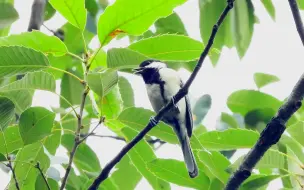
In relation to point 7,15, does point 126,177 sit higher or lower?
lower

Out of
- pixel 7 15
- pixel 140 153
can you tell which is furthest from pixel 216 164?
pixel 7 15

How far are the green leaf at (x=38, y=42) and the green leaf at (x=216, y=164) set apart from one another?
0.65 metres

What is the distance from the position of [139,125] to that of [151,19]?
41cm

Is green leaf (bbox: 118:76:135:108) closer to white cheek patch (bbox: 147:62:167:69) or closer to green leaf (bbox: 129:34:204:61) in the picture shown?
white cheek patch (bbox: 147:62:167:69)

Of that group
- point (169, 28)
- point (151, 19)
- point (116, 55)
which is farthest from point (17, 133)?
point (169, 28)

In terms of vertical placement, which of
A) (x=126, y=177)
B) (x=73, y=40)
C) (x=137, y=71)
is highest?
(x=73, y=40)

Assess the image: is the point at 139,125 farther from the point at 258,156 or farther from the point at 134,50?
the point at 258,156

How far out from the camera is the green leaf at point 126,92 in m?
2.81

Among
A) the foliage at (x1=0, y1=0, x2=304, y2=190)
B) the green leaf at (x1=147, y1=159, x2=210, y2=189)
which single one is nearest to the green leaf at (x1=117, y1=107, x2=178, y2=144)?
the foliage at (x1=0, y1=0, x2=304, y2=190)

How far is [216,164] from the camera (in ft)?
6.98

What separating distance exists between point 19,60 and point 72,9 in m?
0.27

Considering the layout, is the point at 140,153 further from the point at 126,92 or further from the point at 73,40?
the point at 73,40

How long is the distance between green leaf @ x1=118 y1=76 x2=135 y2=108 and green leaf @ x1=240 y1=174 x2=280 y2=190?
899 mm

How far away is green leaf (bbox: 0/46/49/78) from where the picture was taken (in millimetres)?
1974
